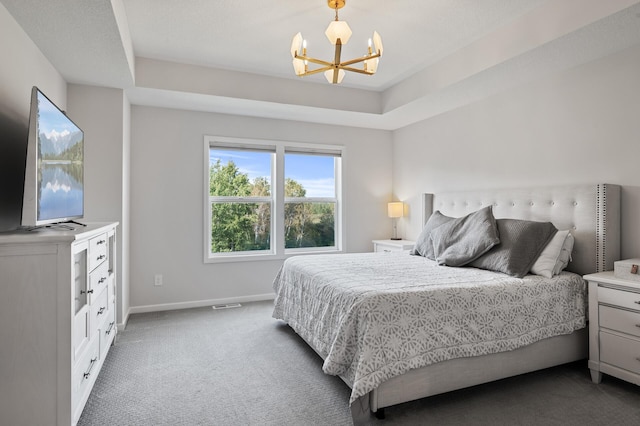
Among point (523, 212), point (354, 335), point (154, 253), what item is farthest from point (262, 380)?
point (523, 212)

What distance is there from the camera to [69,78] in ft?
10.5

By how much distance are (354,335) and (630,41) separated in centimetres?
278

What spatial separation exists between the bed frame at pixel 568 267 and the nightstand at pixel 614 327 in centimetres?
18

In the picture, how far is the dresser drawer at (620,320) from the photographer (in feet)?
7.36

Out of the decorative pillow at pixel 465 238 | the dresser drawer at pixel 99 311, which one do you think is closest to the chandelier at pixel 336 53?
the decorative pillow at pixel 465 238

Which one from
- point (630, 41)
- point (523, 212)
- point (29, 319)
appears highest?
point (630, 41)

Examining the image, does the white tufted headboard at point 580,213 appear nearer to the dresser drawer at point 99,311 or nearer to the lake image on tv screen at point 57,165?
the dresser drawer at point 99,311

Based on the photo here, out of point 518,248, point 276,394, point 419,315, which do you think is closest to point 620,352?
point 518,248

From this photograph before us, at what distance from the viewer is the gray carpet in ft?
6.63

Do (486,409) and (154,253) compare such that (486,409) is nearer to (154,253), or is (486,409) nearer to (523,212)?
(523,212)

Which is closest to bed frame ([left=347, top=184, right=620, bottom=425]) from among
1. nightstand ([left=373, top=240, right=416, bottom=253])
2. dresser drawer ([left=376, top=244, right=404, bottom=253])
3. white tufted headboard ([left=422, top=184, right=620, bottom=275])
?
white tufted headboard ([left=422, top=184, right=620, bottom=275])

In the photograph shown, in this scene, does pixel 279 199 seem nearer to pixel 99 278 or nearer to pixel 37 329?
pixel 99 278

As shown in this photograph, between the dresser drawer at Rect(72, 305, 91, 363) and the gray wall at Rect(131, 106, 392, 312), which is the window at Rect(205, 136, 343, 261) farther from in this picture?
the dresser drawer at Rect(72, 305, 91, 363)

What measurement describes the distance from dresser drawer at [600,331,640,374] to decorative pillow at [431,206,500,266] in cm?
93
